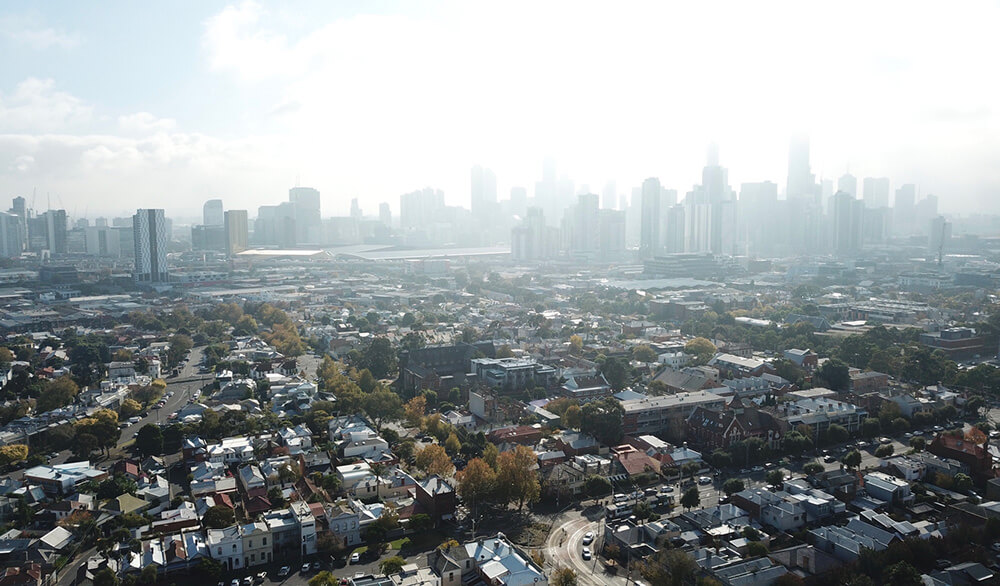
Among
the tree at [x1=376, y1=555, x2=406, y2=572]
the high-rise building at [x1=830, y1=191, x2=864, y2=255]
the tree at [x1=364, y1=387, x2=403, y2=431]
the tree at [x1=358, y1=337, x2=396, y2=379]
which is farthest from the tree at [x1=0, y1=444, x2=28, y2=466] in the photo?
the high-rise building at [x1=830, y1=191, x2=864, y2=255]

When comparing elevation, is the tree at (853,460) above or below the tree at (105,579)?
above

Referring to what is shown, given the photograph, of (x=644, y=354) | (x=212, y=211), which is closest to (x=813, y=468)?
(x=644, y=354)

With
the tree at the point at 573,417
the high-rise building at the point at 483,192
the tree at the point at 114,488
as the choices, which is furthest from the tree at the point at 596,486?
the high-rise building at the point at 483,192

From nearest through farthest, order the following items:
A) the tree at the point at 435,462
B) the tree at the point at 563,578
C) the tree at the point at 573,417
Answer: the tree at the point at 563,578
the tree at the point at 435,462
the tree at the point at 573,417

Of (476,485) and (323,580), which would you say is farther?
(476,485)

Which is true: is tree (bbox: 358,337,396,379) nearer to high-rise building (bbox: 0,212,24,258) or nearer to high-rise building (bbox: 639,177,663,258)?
high-rise building (bbox: 639,177,663,258)

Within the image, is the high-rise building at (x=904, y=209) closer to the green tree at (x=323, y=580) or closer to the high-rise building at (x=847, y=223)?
the high-rise building at (x=847, y=223)

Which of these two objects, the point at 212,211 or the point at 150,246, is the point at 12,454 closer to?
the point at 150,246
